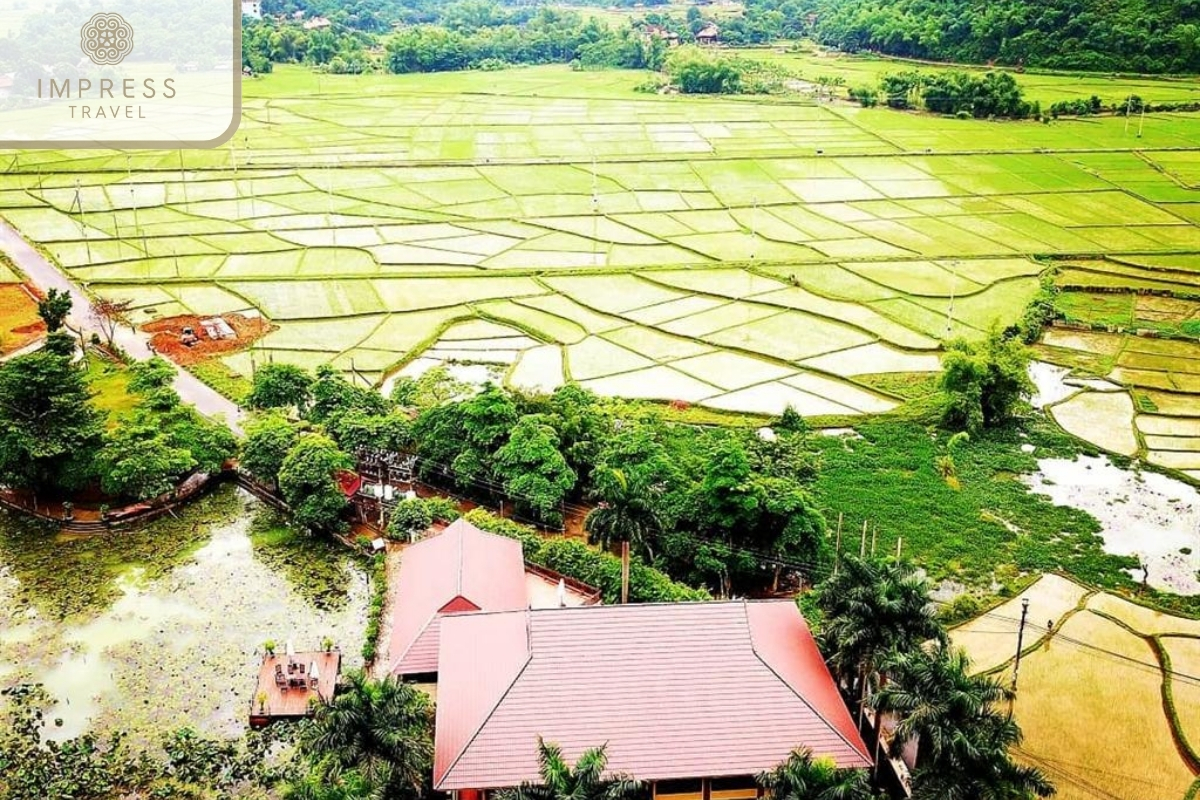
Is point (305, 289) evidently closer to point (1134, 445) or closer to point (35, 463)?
point (35, 463)

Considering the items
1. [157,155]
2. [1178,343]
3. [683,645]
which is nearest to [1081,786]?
[683,645]

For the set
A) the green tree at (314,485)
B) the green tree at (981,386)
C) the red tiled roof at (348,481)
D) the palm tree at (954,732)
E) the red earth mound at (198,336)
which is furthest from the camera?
the red earth mound at (198,336)

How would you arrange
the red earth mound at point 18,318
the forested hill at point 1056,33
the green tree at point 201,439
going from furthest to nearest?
the forested hill at point 1056,33
the red earth mound at point 18,318
the green tree at point 201,439

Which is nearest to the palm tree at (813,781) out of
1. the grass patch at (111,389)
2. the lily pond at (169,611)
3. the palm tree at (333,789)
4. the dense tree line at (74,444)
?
the palm tree at (333,789)

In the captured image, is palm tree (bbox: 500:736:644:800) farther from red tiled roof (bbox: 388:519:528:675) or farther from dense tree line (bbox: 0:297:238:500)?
dense tree line (bbox: 0:297:238:500)

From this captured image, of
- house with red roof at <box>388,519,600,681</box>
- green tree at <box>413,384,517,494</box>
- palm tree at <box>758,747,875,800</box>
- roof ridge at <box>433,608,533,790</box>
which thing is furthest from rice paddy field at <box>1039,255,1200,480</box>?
roof ridge at <box>433,608,533,790</box>

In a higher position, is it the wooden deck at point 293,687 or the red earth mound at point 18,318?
the red earth mound at point 18,318

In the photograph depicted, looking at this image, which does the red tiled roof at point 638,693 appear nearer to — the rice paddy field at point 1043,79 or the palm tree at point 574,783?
the palm tree at point 574,783
